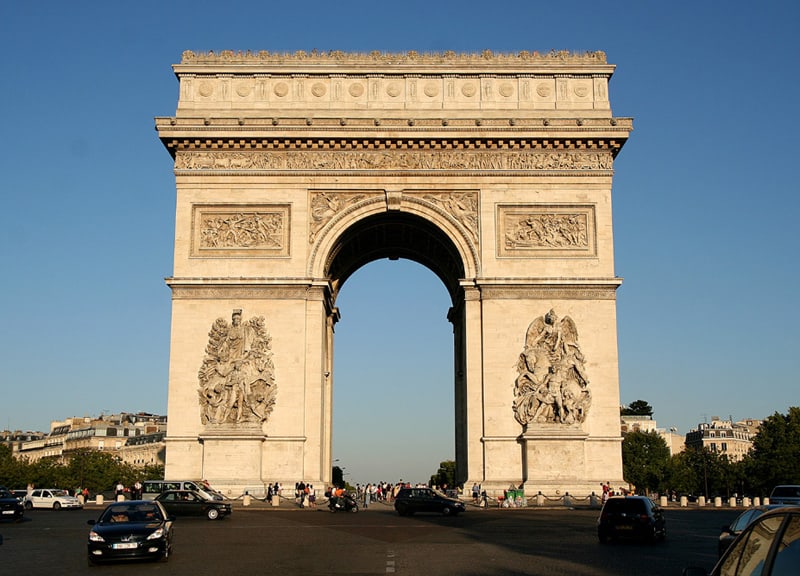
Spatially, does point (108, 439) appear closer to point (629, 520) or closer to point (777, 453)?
point (777, 453)

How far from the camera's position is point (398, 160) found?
3756 centimetres

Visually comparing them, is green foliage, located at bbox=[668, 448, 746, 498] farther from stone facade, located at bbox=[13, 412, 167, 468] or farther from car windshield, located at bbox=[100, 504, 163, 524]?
car windshield, located at bbox=[100, 504, 163, 524]

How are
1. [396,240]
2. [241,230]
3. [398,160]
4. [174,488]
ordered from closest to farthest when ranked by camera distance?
1. [174,488]
2. [241,230]
3. [398,160]
4. [396,240]

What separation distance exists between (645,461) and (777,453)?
2966 centimetres

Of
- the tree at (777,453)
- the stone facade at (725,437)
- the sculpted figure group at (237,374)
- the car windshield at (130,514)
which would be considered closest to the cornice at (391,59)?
the sculpted figure group at (237,374)

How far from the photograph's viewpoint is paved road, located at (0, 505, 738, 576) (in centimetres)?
1510

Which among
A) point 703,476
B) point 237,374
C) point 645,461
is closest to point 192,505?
point 237,374

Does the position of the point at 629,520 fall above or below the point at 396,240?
below

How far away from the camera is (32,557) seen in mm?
17594

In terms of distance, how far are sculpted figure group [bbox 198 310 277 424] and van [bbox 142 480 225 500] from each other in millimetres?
3440

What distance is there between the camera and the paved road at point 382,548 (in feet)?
49.5

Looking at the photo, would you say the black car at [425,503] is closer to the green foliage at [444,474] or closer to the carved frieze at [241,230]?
the carved frieze at [241,230]

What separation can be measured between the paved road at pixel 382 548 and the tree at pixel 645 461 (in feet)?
239

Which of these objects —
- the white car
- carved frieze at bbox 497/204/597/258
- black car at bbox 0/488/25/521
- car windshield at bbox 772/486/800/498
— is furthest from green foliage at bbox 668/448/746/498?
black car at bbox 0/488/25/521
